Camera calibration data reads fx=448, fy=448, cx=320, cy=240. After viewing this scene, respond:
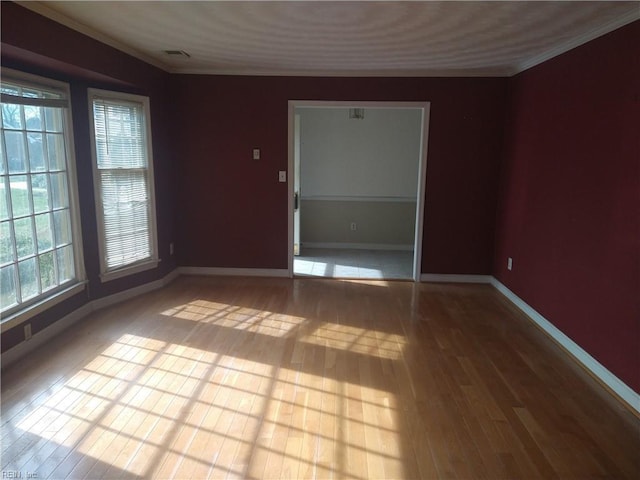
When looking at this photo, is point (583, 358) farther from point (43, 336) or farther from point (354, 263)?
point (43, 336)

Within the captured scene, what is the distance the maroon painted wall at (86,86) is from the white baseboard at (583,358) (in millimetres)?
3738

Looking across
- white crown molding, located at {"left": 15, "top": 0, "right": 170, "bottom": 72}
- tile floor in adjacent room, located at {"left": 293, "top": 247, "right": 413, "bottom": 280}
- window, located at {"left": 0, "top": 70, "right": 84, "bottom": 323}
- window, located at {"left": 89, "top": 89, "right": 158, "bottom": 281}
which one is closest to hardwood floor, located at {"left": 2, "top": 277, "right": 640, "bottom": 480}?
window, located at {"left": 0, "top": 70, "right": 84, "bottom": 323}

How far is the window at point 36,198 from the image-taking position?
3.07 meters

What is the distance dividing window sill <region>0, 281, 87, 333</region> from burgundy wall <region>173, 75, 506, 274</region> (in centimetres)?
153

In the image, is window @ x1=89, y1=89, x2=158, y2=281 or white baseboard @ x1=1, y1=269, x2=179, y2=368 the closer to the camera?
white baseboard @ x1=1, y1=269, x2=179, y2=368

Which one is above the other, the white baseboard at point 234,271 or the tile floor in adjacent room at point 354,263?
the white baseboard at point 234,271

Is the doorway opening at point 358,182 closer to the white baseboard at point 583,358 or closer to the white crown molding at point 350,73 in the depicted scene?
the white crown molding at point 350,73

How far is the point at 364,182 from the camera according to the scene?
270 inches

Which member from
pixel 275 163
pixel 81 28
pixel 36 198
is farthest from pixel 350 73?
pixel 36 198

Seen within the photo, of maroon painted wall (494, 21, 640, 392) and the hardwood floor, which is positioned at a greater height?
maroon painted wall (494, 21, 640, 392)

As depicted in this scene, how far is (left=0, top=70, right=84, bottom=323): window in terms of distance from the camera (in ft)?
10.1

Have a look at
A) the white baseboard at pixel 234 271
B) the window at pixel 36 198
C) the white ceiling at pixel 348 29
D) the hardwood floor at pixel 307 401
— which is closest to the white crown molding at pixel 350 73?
the white ceiling at pixel 348 29

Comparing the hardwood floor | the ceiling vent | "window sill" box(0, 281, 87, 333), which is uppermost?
the ceiling vent

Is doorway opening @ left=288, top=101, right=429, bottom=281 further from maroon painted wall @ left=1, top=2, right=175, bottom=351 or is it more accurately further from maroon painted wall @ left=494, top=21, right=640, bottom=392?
maroon painted wall @ left=494, top=21, right=640, bottom=392
